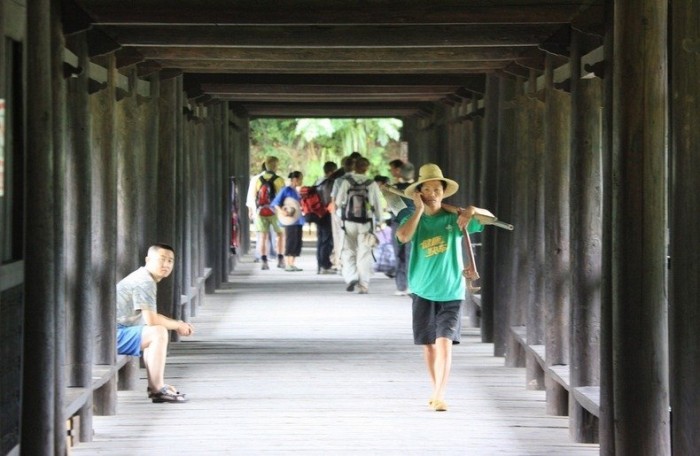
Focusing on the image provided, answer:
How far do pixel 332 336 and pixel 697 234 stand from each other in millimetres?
8176

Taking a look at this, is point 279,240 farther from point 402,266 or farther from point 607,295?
point 607,295

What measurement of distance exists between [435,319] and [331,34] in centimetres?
238

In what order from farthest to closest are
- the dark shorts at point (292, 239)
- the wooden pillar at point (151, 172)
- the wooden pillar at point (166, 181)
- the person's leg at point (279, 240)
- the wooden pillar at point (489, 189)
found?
the person's leg at point (279, 240)
the dark shorts at point (292, 239)
the wooden pillar at point (489, 189)
the wooden pillar at point (166, 181)
the wooden pillar at point (151, 172)

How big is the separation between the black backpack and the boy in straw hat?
792 cm

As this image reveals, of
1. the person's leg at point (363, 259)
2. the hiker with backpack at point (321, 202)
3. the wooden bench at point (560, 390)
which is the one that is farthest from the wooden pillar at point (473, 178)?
the hiker with backpack at point (321, 202)

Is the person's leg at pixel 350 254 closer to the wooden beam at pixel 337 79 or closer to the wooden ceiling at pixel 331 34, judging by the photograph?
the wooden beam at pixel 337 79

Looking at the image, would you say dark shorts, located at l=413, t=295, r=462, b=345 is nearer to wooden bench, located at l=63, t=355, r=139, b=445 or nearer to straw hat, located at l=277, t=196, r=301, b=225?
wooden bench, located at l=63, t=355, r=139, b=445

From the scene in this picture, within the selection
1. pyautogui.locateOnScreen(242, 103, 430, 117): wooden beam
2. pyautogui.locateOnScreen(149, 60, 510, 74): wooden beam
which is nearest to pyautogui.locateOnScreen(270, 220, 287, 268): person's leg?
pyautogui.locateOnScreen(242, 103, 430, 117): wooden beam

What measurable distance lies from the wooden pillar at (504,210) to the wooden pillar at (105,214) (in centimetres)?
366

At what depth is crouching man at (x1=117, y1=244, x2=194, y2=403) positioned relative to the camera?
30.2 ft

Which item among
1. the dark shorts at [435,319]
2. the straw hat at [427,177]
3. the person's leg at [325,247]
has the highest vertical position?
the straw hat at [427,177]

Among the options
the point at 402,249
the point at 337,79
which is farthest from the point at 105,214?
the point at 402,249

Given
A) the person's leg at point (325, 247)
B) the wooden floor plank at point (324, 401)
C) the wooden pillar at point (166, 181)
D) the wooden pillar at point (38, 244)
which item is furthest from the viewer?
the person's leg at point (325, 247)

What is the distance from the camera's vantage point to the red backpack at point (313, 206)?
2009 centimetres
